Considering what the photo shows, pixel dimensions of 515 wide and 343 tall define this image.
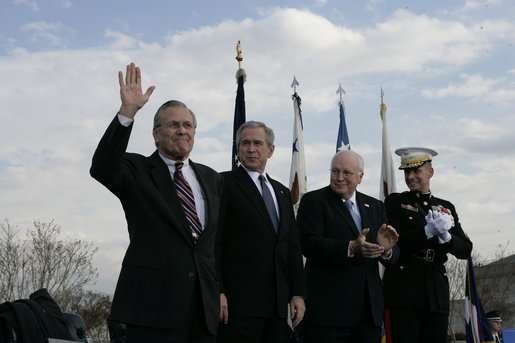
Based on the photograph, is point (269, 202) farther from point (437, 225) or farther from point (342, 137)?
point (342, 137)

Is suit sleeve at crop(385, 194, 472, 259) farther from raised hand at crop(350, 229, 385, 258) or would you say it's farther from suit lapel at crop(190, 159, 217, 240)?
suit lapel at crop(190, 159, 217, 240)

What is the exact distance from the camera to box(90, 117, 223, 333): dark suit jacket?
3334mm

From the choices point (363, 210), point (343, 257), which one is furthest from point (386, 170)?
point (343, 257)

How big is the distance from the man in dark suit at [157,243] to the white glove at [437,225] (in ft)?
7.64

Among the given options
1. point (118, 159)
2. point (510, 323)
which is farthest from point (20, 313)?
point (510, 323)

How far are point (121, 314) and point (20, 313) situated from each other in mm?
1165

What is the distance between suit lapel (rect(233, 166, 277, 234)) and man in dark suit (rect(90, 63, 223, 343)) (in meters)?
0.90

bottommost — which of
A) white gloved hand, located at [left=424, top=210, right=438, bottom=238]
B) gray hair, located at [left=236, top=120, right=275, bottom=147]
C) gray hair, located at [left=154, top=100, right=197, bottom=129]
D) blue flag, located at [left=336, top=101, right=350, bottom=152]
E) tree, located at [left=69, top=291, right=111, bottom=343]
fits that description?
white gloved hand, located at [left=424, top=210, right=438, bottom=238]

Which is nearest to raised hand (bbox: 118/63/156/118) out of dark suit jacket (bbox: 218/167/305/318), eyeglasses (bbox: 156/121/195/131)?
eyeglasses (bbox: 156/121/195/131)

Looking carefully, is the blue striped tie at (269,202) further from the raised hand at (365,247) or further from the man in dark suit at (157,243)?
the man in dark suit at (157,243)

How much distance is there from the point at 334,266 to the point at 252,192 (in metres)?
0.79

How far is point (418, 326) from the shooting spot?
17.9 ft

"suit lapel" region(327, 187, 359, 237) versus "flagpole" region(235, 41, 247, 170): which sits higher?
"flagpole" region(235, 41, 247, 170)

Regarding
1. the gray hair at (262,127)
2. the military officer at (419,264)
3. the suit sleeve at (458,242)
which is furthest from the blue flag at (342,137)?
the gray hair at (262,127)
